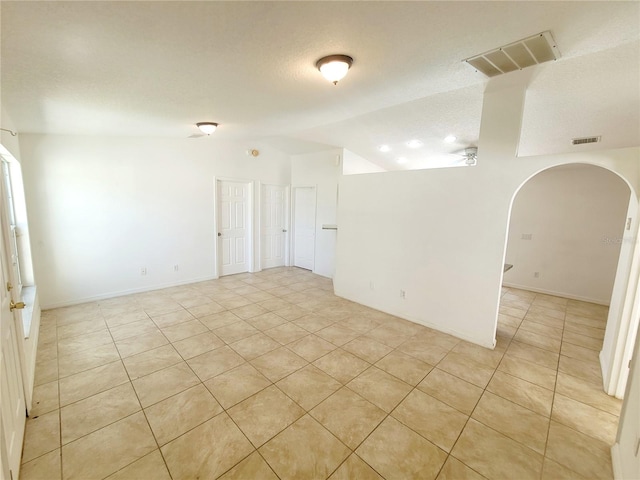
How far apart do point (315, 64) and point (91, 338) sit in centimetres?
384

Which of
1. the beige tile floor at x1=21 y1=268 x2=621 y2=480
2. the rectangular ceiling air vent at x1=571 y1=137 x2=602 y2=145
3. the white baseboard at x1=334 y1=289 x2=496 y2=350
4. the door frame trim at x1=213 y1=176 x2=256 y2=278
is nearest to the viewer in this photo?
the beige tile floor at x1=21 y1=268 x2=621 y2=480

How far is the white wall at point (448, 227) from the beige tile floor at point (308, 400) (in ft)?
1.30

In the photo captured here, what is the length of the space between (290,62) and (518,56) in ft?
5.92

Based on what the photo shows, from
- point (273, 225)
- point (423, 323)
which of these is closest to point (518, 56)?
point (423, 323)

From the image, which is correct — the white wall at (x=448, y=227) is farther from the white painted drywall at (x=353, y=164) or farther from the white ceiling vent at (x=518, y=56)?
the white painted drywall at (x=353, y=164)

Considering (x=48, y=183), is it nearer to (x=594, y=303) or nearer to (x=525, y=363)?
(x=525, y=363)

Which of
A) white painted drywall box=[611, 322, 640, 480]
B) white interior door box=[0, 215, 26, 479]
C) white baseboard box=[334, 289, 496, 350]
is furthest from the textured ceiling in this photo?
white baseboard box=[334, 289, 496, 350]

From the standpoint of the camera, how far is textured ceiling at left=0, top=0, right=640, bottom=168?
148 centimetres

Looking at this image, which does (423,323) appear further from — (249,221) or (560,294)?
(249,221)

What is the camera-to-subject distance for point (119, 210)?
4.39m

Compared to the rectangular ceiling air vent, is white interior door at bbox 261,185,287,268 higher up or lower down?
lower down

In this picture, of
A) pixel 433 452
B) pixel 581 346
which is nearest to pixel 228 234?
pixel 433 452

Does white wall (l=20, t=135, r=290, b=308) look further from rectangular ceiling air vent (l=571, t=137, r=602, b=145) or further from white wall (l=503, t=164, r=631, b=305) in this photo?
white wall (l=503, t=164, r=631, b=305)

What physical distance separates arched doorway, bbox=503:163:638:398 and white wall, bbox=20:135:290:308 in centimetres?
570
